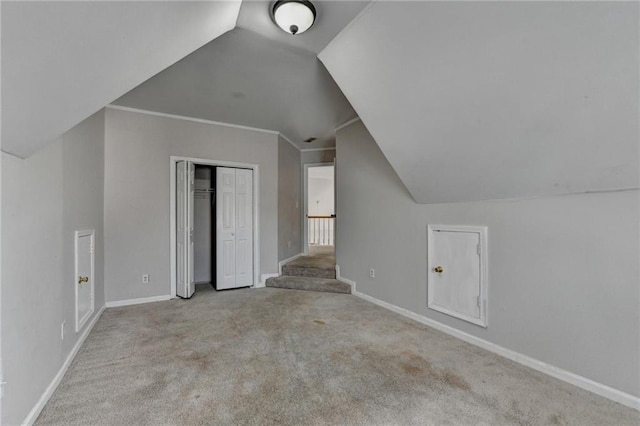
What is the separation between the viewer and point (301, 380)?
1.95m

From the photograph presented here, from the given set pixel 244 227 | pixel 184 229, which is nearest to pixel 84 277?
pixel 184 229

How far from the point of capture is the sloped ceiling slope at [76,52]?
3.19 feet

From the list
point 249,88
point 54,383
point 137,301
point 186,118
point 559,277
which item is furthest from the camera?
point 186,118

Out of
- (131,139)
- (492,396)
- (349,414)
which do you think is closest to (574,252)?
(492,396)

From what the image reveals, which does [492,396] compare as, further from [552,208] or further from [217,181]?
[217,181]

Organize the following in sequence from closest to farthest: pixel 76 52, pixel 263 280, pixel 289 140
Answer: pixel 76 52 → pixel 263 280 → pixel 289 140

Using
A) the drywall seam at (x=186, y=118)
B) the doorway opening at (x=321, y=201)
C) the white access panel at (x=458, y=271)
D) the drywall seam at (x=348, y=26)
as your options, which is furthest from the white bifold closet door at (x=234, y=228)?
the doorway opening at (x=321, y=201)

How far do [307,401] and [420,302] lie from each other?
5.89ft

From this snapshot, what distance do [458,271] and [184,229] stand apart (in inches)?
Answer: 137

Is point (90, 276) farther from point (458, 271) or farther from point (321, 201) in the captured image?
point (321, 201)

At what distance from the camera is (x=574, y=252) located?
1.94m

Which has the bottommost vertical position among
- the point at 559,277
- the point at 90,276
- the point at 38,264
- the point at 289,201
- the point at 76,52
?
the point at 90,276

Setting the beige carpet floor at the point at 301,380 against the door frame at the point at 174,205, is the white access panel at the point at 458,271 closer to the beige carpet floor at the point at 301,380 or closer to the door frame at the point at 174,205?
the beige carpet floor at the point at 301,380

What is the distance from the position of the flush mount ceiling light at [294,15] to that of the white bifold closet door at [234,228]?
8.88 feet
